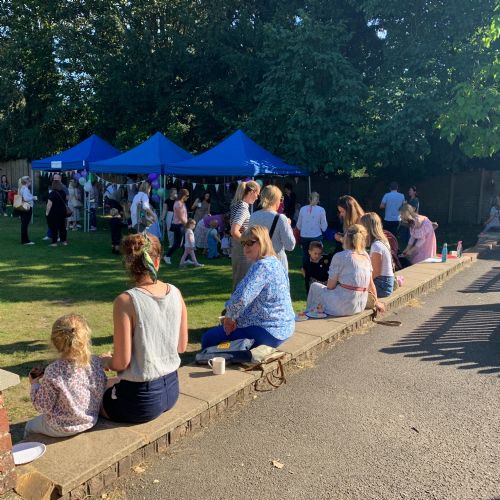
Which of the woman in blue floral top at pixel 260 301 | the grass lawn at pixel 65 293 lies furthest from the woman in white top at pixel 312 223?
the woman in blue floral top at pixel 260 301

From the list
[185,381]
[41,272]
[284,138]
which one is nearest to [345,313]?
[185,381]

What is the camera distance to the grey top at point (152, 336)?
3.25 metres

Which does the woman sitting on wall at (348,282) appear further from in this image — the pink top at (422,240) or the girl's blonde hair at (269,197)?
the pink top at (422,240)

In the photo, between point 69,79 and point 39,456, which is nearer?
point 39,456

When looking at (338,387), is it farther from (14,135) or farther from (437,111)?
(14,135)

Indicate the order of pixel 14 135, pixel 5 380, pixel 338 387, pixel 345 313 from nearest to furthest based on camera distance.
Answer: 1. pixel 5 380
2. pixel 338 387
3. pixel 345 313
4. pixel 14 135

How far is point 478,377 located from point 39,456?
3700 millimetres

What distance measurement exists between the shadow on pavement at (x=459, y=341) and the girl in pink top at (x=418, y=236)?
2573mm

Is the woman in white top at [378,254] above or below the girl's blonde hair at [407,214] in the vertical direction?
below

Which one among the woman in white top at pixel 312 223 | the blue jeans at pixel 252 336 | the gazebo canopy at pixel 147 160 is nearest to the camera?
the blue jeans at pixel 252 336

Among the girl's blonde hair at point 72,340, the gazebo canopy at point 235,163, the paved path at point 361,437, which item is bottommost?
the paved path at point 361,437

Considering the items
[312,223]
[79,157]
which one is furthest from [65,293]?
[79,157]

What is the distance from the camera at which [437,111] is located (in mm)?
12906

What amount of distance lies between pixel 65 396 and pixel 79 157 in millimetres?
14323
